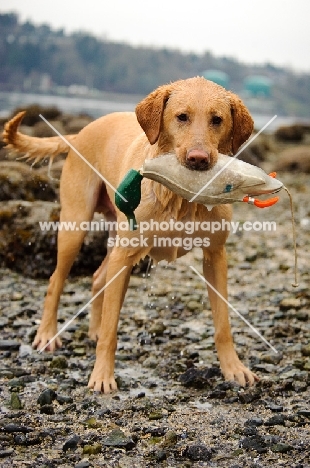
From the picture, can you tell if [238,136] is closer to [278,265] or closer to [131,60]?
[278,265]

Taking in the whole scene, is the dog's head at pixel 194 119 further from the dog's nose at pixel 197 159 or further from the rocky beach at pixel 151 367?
the rocky beach at pixel 151 367

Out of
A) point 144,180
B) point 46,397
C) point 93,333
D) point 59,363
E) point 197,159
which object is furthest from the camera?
point 93,333

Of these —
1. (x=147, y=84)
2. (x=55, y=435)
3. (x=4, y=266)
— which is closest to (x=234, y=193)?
(x=55, y=435)

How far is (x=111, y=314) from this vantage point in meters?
5.19

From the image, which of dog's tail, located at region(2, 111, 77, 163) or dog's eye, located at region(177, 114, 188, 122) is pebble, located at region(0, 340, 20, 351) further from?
dog's eye, located at region(177, 114, 188, 122)

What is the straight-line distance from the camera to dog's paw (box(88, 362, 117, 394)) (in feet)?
16.5

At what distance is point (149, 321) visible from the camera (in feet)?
22.5

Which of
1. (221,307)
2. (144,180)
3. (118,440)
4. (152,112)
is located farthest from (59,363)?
(152,112)

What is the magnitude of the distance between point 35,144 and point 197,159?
2888 millimetres

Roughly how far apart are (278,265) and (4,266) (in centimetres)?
380

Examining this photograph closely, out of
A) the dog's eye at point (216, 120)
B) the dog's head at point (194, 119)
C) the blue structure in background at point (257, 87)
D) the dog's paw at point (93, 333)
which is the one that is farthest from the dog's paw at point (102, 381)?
the blue structure in background at point (257, 87)

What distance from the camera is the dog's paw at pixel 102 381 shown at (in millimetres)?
5043

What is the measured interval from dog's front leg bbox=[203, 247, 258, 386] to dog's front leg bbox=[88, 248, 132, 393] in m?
0.69

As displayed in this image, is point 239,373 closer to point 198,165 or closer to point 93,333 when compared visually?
point 93,333
